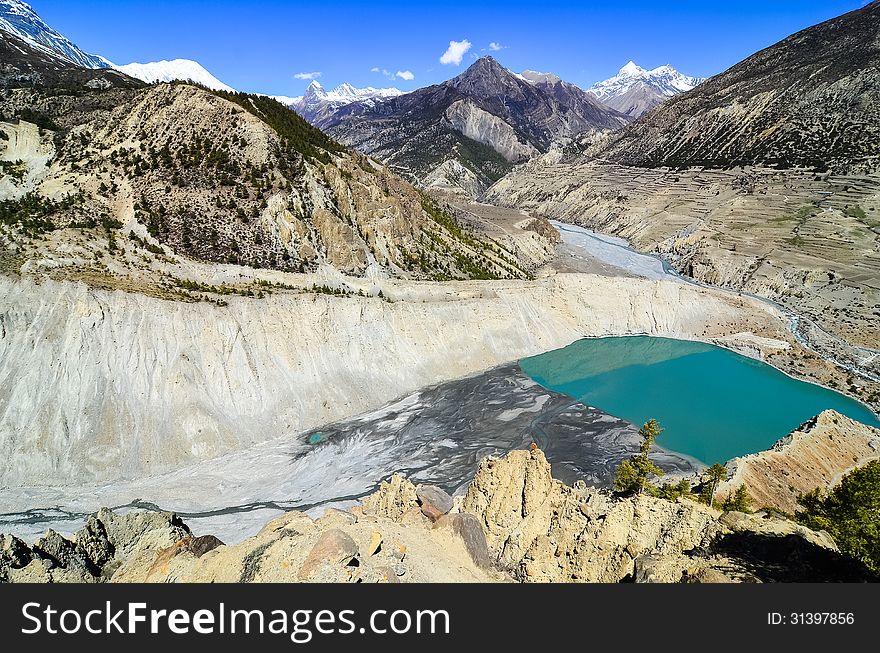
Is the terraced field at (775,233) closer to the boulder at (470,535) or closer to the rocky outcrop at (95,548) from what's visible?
the boulder at (470,535)

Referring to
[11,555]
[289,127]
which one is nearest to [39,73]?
[289,127]

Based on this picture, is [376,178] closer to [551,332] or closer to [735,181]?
[551,332]

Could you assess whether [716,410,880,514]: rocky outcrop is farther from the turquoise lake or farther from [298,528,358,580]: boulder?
[298,528,358,580]: boulder

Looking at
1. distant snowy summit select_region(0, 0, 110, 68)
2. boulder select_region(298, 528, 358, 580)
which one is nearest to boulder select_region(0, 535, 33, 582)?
boulder select_region(298, 528, 358, 580)

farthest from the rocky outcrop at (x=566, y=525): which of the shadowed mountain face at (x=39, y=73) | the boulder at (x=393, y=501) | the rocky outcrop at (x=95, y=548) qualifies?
the shadowed mountain face at (x=39, y=73)

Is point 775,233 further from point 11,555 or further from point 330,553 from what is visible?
point 11,555
